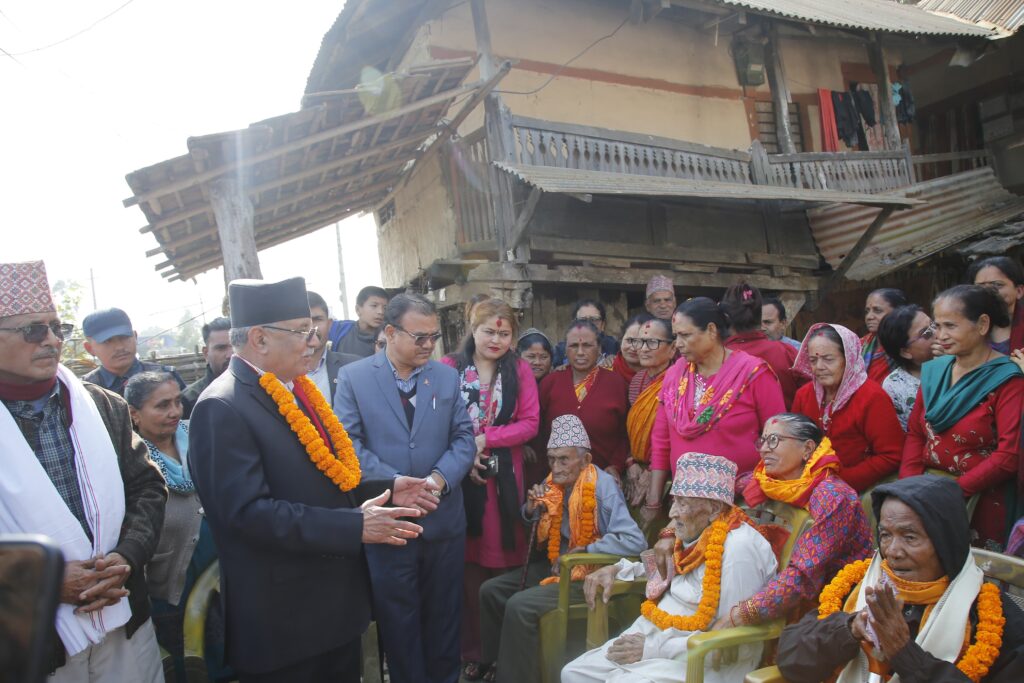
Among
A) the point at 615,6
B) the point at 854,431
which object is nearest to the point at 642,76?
the point at 615,6

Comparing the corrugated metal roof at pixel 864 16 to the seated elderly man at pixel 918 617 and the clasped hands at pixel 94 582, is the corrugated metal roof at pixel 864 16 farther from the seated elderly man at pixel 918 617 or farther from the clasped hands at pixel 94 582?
the clasped hands at pixel 94 582

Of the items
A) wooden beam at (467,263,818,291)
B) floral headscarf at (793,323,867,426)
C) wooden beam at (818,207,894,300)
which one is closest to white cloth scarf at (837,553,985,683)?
floral headscarf at (793,323,867,426)

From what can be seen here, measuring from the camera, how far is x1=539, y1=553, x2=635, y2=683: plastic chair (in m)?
3.35

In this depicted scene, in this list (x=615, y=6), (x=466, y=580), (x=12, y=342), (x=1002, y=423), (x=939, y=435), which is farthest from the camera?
(x=615, y=6)

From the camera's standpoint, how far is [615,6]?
8.98m

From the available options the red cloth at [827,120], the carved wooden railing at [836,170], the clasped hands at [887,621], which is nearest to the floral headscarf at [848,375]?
the clasped hands at [887,621]

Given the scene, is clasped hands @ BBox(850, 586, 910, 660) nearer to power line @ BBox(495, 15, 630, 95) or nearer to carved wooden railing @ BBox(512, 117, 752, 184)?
carved wooden railing @ BBox(512, 117, 752, 184)

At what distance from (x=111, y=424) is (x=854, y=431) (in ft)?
10.8

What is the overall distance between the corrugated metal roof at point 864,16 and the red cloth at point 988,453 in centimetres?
653

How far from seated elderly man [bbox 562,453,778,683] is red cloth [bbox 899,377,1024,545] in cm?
96

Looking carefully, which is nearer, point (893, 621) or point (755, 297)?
point (893, 621)

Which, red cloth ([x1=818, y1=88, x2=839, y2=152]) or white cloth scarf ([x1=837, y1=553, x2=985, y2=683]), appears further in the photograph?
red cloth ([x1=818, y1=88, x2=839, y2=152])

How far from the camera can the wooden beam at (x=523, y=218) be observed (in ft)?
21.2

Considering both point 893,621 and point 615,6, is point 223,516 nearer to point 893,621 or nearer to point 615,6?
point 893,621
